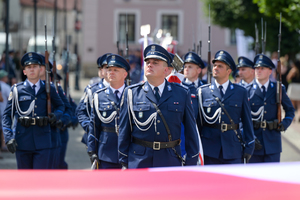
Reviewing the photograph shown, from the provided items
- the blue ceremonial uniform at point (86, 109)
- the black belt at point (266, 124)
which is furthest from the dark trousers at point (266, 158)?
the blue ceremonial uniform at point (86, 109)

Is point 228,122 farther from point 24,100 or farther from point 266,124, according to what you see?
point 24,100

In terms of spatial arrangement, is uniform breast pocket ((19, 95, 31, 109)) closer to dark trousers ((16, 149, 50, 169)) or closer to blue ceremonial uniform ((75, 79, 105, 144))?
dark trousers ((16, 149, 50, 169))

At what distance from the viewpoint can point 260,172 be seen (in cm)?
217

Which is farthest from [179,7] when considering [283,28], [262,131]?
[262,131]

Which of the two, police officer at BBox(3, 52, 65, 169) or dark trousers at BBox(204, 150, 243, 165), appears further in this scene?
police officer at BBox(3, 52, 65, 169)

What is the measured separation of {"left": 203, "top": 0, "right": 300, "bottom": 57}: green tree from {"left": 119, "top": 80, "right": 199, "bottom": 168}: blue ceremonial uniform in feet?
60.0

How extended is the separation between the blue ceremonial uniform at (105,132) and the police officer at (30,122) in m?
0.69

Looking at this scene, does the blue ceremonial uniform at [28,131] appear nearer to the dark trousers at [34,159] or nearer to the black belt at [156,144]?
the dark trousers at [34,159]

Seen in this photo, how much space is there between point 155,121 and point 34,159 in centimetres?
235

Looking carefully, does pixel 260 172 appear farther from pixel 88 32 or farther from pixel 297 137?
pixel 88 32

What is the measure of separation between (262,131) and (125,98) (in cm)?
281

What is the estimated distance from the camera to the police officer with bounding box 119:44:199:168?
4.59 metres

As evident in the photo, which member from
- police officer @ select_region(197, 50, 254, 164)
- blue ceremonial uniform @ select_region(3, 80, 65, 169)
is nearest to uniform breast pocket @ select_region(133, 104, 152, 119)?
police officer @ select_region(197, 50, 254, 164)

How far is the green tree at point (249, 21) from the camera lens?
23266mm
